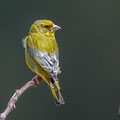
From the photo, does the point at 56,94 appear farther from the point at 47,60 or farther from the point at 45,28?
the point at 45,28

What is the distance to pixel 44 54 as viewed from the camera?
376 cm

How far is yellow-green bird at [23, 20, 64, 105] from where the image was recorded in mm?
3471

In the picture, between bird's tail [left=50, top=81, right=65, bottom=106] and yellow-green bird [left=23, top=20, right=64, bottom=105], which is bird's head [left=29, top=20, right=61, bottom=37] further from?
bird's tail [left=50, top=81, right=65, bottom=106]

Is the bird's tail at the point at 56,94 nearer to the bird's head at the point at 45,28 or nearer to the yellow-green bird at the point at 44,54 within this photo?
the yellow-green bird at the point at 44,54

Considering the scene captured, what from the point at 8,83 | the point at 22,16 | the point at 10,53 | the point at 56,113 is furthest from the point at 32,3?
the point at 56,113

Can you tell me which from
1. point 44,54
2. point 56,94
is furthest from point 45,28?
point 56,94

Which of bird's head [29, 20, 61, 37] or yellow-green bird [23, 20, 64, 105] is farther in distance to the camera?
bird's head [29, 20, 61, 37]

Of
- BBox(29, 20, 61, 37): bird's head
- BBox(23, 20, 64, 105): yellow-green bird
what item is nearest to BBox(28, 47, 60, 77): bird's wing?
BBox(23, 20, 64, 105): yellow-green bird

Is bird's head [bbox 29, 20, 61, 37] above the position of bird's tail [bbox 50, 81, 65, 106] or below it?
above

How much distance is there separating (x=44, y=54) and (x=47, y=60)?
8 cm

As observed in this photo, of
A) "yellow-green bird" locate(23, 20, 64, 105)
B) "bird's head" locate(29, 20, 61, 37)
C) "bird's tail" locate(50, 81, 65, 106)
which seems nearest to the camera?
"bird's tail" locate(50, 81, 65, 106)

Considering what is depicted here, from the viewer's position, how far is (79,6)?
1207cm

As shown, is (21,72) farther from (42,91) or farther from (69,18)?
(69,18)

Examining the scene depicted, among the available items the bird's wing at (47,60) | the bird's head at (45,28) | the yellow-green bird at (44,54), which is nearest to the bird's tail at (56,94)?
the yellow-green bird at (44,54)
